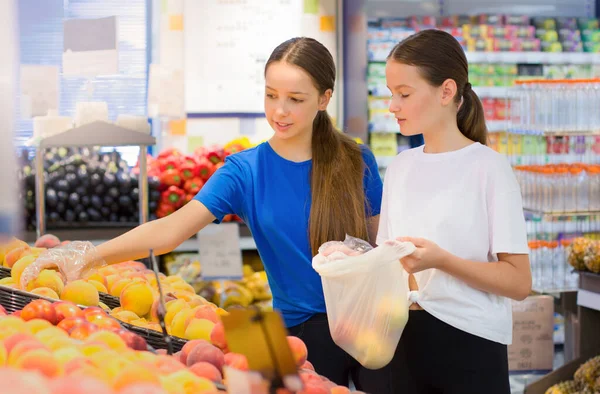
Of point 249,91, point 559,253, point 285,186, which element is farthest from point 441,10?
point 285,186

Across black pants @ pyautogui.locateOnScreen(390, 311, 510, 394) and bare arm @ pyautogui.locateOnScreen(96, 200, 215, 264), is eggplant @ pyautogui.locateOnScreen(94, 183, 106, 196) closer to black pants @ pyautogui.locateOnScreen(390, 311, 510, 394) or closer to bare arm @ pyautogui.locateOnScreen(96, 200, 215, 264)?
bare arm @ pyautogui.locateOnScreen(96, 200, 215, 264)

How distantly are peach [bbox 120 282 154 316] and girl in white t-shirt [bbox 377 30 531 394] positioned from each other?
626 millimetres

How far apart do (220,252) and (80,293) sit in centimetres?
219

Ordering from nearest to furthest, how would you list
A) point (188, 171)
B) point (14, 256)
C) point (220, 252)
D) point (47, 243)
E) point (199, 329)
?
1. point (199, 329)
2. point (14, 256)
3. point (47, 243)
4. point (220, 252)
5. point (188, 171)

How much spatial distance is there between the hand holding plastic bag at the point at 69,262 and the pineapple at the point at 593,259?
2544 millimetres

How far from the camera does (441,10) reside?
624 centimetres

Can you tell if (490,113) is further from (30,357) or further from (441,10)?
(30,357)

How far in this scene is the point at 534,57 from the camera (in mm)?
5953

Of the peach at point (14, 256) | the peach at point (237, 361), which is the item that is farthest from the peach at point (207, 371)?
the peach at point (14, 256)

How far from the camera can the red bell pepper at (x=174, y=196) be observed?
4.40 meters

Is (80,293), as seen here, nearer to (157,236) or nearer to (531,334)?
(157,236)

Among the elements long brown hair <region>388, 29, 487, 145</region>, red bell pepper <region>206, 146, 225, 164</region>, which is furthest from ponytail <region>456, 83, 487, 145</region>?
red bell pepper <region>206, 146, 225, 164</region>

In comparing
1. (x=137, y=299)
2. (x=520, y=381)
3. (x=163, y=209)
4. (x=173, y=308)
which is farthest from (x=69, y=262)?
(x=520, y=381)

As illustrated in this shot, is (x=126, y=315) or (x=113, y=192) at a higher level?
(x=113, y=192)
